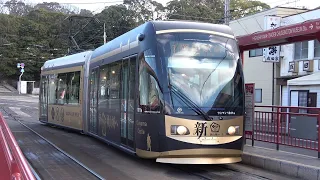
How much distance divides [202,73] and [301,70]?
55.9 ft

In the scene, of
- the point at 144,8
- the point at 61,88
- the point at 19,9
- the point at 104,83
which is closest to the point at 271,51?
the point at 61,88

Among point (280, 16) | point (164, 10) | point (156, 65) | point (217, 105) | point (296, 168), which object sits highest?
point (164, 10)

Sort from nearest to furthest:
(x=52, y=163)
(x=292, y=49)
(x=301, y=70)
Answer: (x=52, y=163)
(x=301, y=70)
(x=292, y=49)

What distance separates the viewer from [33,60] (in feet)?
244

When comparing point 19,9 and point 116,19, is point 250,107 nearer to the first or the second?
point 116,19

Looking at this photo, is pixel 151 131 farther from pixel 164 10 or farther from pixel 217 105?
pixel 164 10

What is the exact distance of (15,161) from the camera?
3268 millimetres

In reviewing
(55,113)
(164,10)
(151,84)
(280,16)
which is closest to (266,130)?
(151,84)

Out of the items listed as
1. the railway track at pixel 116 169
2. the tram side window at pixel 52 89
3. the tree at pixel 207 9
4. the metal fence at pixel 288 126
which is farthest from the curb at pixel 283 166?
the tree at pixel 207 9

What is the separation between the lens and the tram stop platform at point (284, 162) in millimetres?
8047

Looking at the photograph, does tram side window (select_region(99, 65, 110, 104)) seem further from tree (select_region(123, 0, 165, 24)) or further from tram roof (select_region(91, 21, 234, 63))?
tree (select_region(123, 0, 165, 24))

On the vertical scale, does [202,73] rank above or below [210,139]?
above

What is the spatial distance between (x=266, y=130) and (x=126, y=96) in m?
4.08

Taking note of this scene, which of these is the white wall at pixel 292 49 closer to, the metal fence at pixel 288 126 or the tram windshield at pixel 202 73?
the metal fence at pixel 288 126
